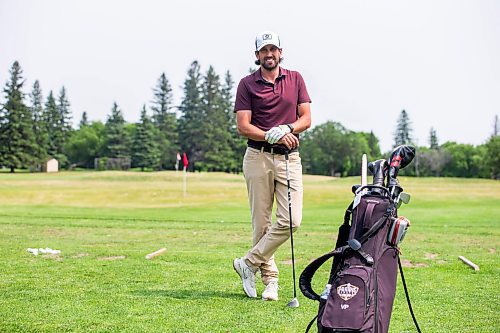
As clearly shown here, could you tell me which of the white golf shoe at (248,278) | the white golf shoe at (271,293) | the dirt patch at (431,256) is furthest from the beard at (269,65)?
the dirt patch at (431,256)

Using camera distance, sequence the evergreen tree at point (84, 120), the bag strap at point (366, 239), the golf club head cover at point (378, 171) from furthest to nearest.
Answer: the evergreen tree at point (84, 120) < the golf club head cover at point (378, 171) < the bag strap at point (366, 239)

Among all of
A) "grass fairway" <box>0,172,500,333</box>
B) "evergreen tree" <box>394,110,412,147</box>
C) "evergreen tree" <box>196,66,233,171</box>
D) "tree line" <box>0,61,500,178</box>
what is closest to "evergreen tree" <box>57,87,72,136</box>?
"tree line" <box>0,61,500,178</box>

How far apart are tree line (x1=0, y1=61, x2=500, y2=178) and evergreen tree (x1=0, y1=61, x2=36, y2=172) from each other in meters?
0.12

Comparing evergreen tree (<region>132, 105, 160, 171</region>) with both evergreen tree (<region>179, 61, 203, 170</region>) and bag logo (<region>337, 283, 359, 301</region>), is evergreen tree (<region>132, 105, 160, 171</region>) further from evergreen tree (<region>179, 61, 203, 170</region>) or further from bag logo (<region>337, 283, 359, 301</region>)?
bag logo (<region>337, 283, 359, 301</region>)

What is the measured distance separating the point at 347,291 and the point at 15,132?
8506 centimetres

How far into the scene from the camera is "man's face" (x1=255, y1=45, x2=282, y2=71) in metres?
6.17

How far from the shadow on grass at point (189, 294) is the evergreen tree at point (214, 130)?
81.4 meters

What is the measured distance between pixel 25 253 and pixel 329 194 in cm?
2993

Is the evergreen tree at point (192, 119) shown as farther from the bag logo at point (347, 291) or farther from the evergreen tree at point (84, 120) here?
the bag logo at point (347, 291)

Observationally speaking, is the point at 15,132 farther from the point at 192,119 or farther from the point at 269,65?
the point at 269,65

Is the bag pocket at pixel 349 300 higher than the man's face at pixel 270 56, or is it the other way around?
the man's face at pixel 270 56

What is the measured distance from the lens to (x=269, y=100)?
6250mm

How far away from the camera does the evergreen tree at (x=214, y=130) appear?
8888 cm

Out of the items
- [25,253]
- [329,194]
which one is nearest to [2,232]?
[25,253]
